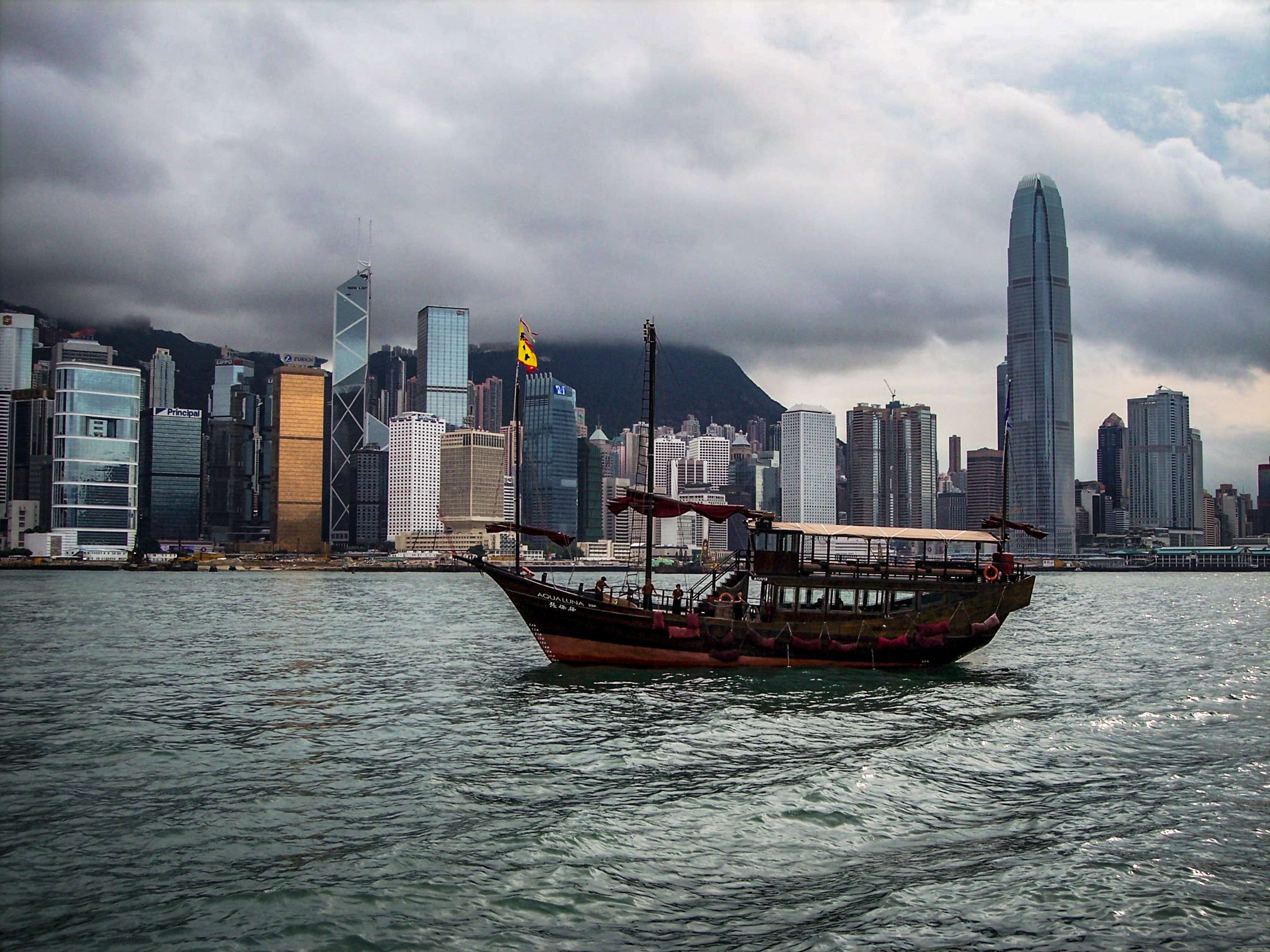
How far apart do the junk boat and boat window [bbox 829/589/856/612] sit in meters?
0.05

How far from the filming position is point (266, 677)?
121 ft

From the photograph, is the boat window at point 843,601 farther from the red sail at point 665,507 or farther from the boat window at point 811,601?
the red sail at point 665,507

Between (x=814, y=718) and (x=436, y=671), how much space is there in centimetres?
1726

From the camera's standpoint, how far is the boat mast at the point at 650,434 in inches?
1608

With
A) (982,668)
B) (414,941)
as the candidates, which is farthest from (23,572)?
(414,941)

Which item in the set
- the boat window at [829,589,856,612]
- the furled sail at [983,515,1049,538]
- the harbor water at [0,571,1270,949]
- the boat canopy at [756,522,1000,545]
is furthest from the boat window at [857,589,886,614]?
the furled sail at [983,515,1049,538]

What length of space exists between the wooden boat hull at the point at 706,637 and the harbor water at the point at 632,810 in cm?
85

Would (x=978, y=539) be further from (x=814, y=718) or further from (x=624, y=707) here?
(x=624, y=707)

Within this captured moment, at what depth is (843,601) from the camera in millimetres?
38875

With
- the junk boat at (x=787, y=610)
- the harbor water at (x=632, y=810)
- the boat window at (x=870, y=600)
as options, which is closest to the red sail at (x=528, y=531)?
the junk boat at (x=787, y=610)

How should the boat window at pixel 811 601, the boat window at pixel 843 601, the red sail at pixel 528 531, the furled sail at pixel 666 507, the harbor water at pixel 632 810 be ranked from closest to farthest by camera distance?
1. the harbor water at pixel 632 810
2. the red sail at pixel 528 531
3. the boat window at pixel 811 601
4. the boat window at pixel 843 601
5. the furled sail at pixel 666 507

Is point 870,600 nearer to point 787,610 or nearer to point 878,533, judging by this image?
point 878,533

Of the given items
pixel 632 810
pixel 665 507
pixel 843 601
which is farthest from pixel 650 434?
pixel 632 810

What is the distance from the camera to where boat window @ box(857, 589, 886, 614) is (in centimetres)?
3888
